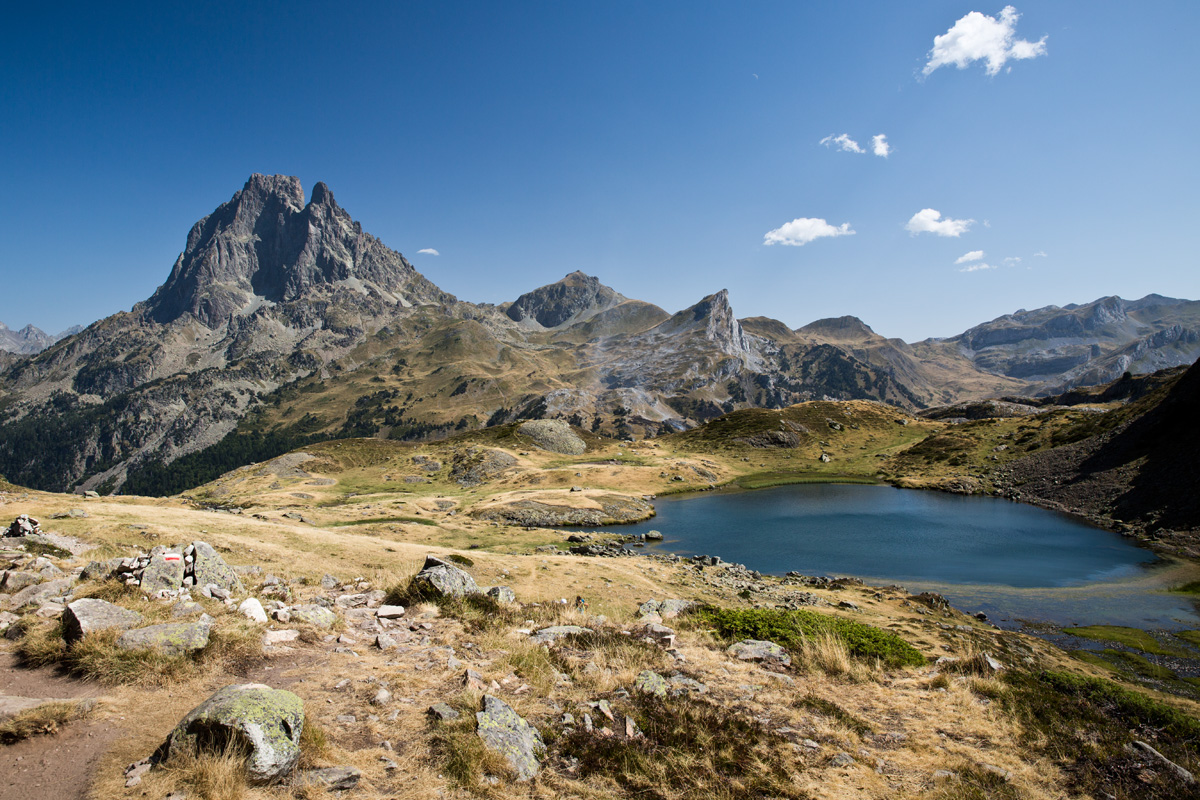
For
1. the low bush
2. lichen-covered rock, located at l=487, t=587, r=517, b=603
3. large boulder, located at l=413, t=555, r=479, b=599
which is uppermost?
large boulder, located at l=413, t=555, r=479, b=599

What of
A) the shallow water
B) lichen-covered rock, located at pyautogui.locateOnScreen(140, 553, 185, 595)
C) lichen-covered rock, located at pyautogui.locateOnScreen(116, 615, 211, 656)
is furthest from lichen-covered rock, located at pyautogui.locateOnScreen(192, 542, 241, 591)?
the shallow water

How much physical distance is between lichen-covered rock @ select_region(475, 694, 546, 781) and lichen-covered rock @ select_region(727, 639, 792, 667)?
8.19m

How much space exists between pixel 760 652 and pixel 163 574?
18.7m

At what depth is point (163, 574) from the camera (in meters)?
14.9

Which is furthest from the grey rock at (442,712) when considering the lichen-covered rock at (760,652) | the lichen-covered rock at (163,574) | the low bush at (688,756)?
the lichen-covered rock at (163,574)

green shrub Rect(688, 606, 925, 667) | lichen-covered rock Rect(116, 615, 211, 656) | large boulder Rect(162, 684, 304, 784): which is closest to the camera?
large boulder Rect(162, 684, 304, 784)

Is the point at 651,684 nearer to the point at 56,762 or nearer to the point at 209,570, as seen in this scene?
the point at 56,762

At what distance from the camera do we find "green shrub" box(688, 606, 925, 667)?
1612cm

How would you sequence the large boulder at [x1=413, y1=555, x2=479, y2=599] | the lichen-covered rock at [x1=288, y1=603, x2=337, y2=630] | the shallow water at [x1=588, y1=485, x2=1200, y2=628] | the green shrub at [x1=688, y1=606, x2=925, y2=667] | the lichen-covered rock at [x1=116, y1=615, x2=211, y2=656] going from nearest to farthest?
Result: the lichen-covered rock at [x1=116, y1=615, x2=211, y2=656]
the lichen-covered rock at [x1=288, y1=603, x2=337, y2=630]
the green shrub at [x1=688, y1=606, x2=925, y2=667]
the large boulder at [x1=413, y1=555, x2=479, y2=599]
the shallow water at [x1=588, y1=485, x2=1200, y2=628]

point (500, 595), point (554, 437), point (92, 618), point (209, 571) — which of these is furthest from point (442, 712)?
point (554, 437)

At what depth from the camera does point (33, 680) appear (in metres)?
9.59

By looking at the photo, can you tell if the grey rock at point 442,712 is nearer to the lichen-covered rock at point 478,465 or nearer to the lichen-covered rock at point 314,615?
the lichen-covered rock at point 314,615

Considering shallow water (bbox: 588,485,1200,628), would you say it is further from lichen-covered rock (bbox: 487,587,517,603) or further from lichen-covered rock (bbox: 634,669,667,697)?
lichen-covered rock (bbox: 487,587,517,603)


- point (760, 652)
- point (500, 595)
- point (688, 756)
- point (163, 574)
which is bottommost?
point (760, 652)
